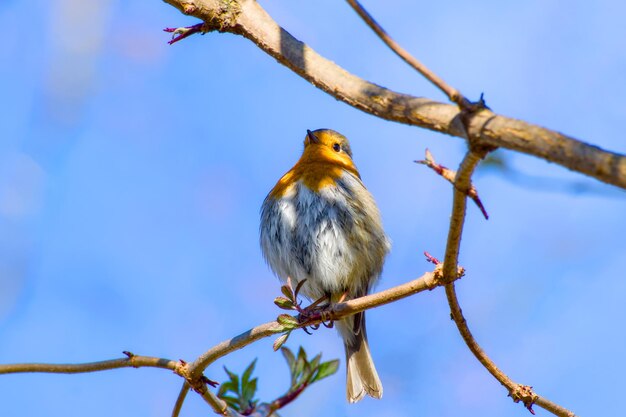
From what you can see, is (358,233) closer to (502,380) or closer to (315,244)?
(315,244)

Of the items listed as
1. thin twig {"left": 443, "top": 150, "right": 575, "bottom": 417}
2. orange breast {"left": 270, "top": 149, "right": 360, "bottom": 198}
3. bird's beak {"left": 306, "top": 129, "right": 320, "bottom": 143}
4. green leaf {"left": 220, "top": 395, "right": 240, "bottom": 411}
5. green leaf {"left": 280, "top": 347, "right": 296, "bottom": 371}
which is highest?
bird's beak {"left": 306, "top": 129, "right": 320, "bottom": 143}

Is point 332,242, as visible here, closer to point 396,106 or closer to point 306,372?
point 306,372

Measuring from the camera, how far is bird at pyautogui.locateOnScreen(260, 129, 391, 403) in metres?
4.64

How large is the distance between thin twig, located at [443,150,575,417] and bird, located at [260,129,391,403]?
79.0 inches

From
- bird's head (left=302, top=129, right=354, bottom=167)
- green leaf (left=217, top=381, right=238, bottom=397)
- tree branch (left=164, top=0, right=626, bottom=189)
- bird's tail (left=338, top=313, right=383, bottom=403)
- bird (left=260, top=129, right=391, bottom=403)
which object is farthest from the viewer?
bird's head (left=302, top=129, right=354, bottom=167)

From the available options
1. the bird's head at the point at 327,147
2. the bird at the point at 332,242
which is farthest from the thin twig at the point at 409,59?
the bird's head at the point at 327,147

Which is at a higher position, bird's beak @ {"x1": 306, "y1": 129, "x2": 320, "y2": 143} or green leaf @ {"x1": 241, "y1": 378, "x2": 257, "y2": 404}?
bird's beak @ {"x1": 306, "y1": 129, "x2": 320, "y2": 143}

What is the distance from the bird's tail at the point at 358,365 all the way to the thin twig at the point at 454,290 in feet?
6.88

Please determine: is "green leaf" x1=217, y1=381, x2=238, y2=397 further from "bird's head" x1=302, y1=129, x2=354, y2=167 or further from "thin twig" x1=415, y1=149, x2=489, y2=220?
"bird's head" x1=302, y1=129, x2=354, y2=167

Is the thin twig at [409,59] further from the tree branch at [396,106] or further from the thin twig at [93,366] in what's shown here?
the thin twig at [93,366]

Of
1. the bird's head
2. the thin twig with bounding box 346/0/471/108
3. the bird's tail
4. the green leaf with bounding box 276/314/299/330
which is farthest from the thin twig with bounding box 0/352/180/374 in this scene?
the bird's head

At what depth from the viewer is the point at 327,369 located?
9.71 ft

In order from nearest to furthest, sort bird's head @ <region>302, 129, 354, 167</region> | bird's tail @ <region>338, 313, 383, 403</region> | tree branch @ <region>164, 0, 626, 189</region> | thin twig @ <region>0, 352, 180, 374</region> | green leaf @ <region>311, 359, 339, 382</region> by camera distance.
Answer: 1. tree branch @ <region>164, 0, 626, 189</region>
2. thin twig @ <region>0, 352, 180, 374</region>
3. green leaf @ <region>311, 359, 339, 382</region>
4. bird's tail @ <region>338, 313, 383, 403</region>
5. bird's head @ <region>302, 129, 354, 167</region>

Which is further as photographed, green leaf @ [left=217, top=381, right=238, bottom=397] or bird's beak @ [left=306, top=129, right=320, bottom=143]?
bird's beak @ [left=306, top=129, right=320, bottom=143]
